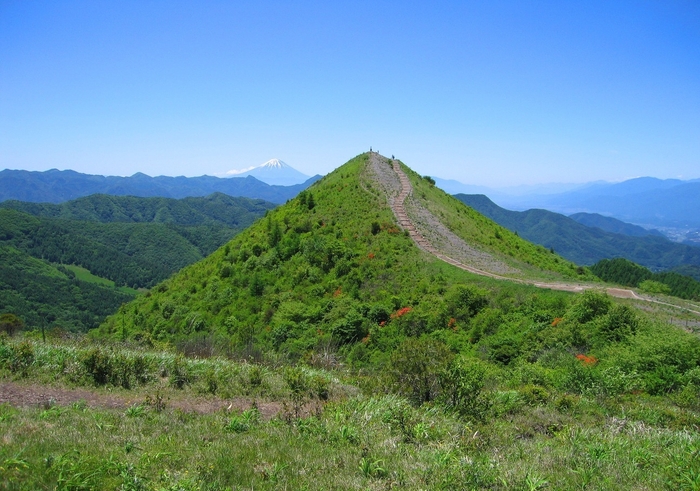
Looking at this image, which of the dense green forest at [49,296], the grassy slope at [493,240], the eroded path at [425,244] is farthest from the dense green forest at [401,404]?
the dense green forest at [49,296]

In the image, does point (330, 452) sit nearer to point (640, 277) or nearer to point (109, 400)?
point (109, 400)

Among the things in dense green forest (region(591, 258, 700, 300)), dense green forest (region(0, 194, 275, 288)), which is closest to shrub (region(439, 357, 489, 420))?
dense green forest (region(591, 258, 700, 300))

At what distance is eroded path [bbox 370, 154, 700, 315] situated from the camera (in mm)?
18855

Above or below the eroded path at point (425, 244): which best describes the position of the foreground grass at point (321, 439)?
below

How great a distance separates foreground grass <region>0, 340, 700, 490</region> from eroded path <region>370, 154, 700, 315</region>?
377 inches

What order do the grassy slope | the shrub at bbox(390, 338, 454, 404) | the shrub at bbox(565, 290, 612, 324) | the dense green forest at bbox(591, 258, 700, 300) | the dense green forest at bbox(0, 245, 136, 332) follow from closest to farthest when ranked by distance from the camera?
the shrub at bbox(390, 338, 454, 404), the shrub at bbox(565, 290, 612, 324), the dense green forest at bbox(591, 258, 700, 300), the grassy slope, the dense green forest at bbox(0, 245, 136, 332)

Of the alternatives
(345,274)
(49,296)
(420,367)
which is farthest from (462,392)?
(49,296)

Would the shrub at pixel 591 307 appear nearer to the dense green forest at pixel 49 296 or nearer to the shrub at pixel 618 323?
the shrub at pixel 618 323

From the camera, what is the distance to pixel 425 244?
2909cm

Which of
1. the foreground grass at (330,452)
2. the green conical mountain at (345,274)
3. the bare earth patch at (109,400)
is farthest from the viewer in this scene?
the green conical mountain at (345,274)

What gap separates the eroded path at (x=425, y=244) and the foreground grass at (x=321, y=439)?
9.57 m

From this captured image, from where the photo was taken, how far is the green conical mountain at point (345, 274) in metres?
21.6

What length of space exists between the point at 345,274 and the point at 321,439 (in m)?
20.5

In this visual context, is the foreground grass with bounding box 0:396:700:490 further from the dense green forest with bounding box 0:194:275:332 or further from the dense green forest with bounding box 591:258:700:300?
the dense green forest with bounding box 0:194:275:332
